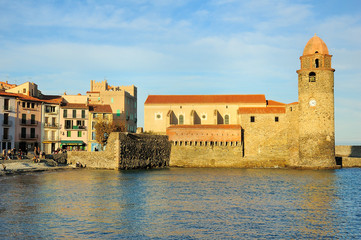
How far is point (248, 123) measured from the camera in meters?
55.6

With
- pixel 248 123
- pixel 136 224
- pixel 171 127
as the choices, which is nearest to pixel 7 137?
pixel 171 127

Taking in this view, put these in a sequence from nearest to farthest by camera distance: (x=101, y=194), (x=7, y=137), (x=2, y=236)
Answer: (x=2, y=236) → (x=101, y=194) → (x=7, y=137)

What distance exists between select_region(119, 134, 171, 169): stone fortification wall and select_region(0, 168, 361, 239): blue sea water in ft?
35.1

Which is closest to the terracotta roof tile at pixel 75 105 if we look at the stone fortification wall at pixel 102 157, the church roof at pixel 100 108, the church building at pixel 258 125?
the church roof at pixel 100 108

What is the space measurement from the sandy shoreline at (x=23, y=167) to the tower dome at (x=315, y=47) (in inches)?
1379

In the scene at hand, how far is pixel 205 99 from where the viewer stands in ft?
208

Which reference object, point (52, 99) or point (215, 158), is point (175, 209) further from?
point (52, 99)

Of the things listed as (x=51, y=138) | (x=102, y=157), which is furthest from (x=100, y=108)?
(x=102, y=157)

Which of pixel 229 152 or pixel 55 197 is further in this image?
pixel 229 152

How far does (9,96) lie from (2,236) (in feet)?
127

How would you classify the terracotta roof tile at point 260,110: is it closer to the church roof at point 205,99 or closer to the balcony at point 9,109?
the church roof at point 205,99

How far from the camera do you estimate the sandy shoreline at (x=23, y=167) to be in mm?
39844

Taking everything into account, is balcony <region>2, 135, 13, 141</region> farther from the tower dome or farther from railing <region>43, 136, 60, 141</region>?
the tower dome

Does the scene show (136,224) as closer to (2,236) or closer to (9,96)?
(2,236)
